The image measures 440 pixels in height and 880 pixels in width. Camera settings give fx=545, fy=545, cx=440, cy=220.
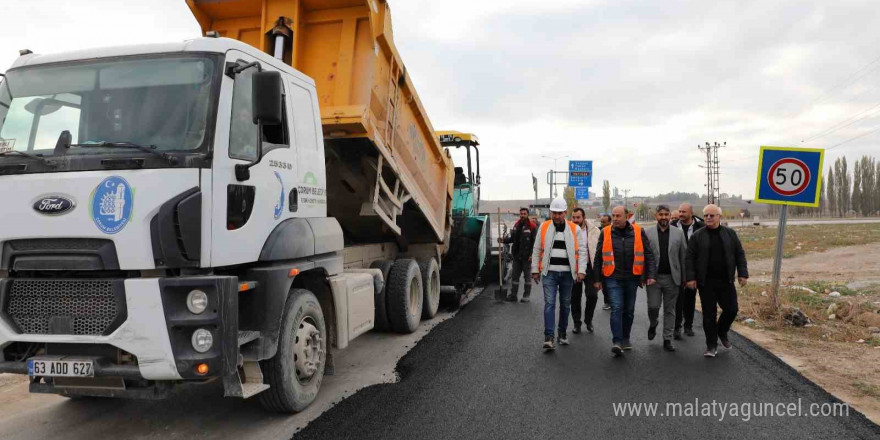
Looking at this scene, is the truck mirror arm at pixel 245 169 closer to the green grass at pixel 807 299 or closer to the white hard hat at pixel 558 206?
the white hard hat at pixel 558 206

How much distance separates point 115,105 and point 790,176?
8.30 metres

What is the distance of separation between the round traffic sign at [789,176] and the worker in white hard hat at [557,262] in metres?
Answer: 3.62

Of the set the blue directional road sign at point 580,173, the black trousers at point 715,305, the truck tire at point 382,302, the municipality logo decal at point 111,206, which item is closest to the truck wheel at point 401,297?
the truck tire at point 382,302

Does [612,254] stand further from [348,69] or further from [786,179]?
[348,69]

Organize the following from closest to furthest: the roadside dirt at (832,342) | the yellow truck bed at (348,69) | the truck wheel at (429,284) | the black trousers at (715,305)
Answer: the roadside dirt at (832,342)
the yellow truck bed at (348,69)
the black trousers at (715,305)
the truck wheel at (429,284)

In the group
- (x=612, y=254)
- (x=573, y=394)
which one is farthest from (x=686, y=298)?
(x=573, y=394)

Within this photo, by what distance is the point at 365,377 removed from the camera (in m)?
5.28

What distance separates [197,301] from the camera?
329 centimetres

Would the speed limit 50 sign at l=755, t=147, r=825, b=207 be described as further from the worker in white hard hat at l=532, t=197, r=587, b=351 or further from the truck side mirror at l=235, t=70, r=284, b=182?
the truck side mirror at l=235, t=70, r=284, b=182

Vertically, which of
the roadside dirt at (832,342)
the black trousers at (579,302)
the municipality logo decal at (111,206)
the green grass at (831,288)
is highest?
the municipality logo decal at (111,206)

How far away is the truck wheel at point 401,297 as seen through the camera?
6988 millimetres

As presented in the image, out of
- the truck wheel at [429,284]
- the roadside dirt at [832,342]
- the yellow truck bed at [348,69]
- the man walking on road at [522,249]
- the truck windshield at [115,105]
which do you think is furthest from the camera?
the man walking on road at [522,249]

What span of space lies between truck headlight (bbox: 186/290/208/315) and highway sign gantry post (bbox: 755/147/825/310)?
297 inches

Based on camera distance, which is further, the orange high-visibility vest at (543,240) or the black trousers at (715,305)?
the orange high-visibility vest at (543,240)
